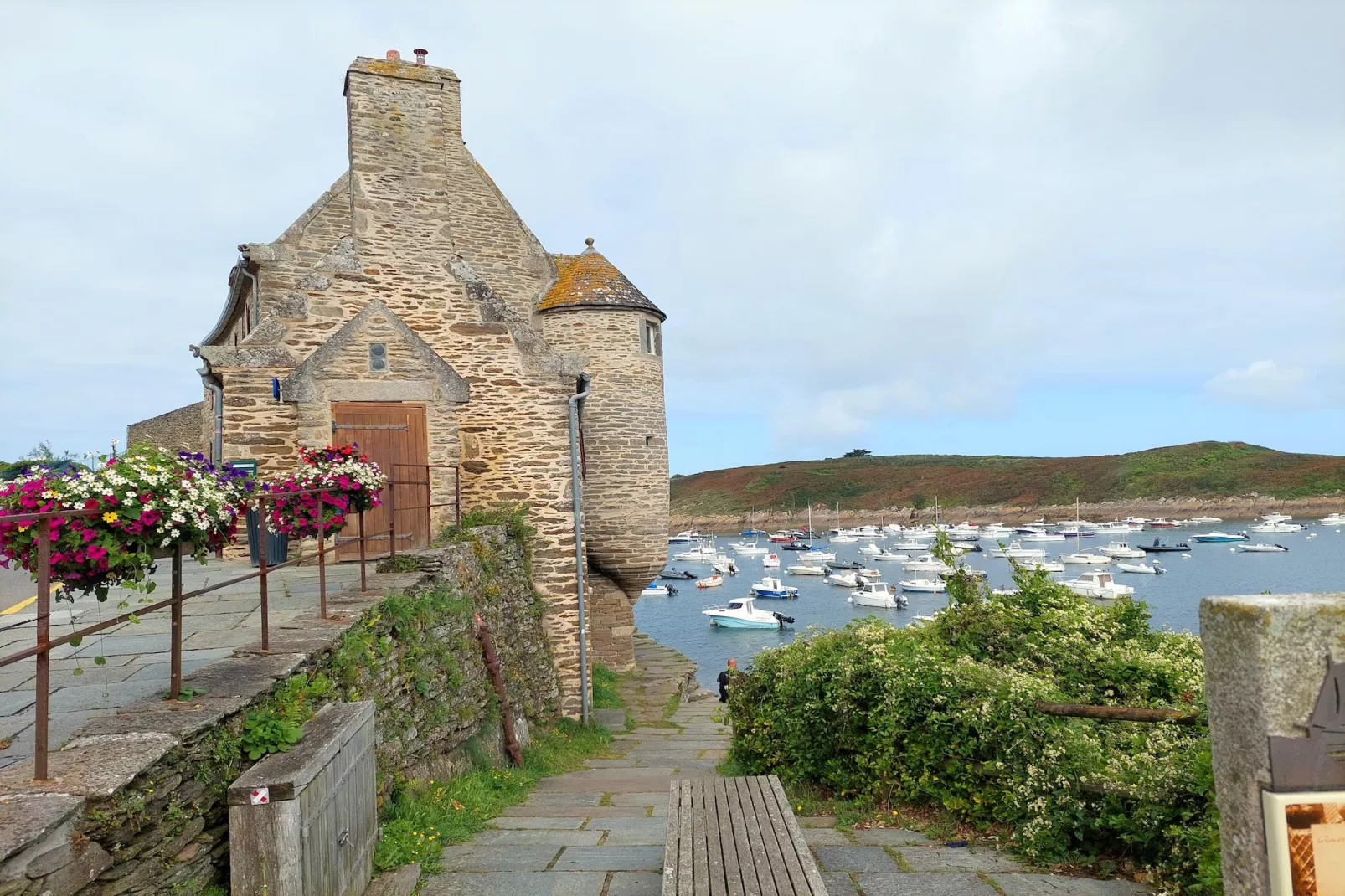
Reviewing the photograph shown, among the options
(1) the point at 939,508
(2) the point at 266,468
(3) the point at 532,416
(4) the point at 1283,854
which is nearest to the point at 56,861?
(4) the point at 1283,854

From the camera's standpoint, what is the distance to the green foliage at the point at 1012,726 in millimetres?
5000

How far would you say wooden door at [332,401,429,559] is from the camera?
1215cm

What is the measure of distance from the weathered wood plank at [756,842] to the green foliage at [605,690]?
10263 mm

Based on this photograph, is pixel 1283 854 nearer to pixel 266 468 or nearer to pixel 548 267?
pixel 266 468

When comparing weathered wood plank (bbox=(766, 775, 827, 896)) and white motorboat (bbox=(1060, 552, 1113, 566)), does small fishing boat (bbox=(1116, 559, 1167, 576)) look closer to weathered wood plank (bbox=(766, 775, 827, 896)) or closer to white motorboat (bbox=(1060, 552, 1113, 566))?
white motorboat (bbox=(1060, 552, 1113, 566))

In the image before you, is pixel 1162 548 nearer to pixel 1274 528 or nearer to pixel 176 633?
pixel 1274 528

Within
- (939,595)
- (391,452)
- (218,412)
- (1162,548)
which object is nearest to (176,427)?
(218,412)

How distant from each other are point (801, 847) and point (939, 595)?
1918 inches

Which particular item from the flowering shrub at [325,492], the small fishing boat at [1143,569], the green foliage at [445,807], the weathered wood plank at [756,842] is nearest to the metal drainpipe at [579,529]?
the green foliage at [445,807]

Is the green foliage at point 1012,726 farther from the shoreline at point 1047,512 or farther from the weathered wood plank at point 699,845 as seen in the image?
the shoreline at point 1047,512

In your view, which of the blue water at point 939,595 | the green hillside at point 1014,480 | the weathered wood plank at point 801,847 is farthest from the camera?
the green hillside at point 1014,480

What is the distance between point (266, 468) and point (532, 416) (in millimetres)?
4045

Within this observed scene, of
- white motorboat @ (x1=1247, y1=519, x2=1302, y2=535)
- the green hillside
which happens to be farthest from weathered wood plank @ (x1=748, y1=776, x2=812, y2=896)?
the green hillside

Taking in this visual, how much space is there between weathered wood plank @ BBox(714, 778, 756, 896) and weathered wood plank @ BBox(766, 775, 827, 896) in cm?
30
